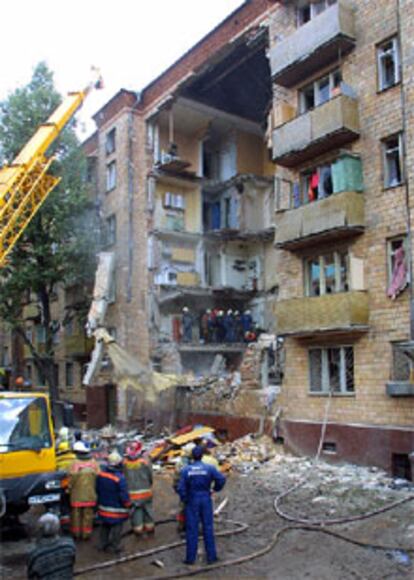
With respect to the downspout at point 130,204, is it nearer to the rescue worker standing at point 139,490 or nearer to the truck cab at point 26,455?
the truck cab at point 26,455

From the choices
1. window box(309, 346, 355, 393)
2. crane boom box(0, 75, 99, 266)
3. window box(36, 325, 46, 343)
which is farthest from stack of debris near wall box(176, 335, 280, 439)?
window box(36, 325, 46, 343)

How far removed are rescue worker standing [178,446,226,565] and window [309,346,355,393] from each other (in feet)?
28.3

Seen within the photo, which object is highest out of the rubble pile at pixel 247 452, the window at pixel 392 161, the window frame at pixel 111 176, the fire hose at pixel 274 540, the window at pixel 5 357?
the window frame at pixel 111 176

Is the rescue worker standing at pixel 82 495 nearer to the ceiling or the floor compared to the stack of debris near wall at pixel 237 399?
nearer to the floor

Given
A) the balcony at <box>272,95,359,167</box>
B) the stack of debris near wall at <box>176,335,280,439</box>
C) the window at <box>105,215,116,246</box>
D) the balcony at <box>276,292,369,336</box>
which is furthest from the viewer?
the window at <box>105,215,116,246</box>

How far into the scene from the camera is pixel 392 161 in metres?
15.5

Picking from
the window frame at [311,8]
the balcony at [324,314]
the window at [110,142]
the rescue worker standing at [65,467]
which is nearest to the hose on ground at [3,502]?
the rescue worker standing at [65,467]

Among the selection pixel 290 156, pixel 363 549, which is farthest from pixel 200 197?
pixel 363 549

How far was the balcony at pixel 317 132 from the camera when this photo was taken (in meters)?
15.8

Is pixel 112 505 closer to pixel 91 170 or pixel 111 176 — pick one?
pixel 111 176

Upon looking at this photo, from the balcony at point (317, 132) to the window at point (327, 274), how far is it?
3060mm

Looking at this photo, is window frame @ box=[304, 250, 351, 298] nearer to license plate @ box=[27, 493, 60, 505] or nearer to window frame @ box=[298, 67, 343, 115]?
window frame @ box=[298, 67, 343, 115]

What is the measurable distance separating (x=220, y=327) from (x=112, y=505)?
54.9 ft

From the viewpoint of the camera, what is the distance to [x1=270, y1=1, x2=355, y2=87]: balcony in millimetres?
16109
